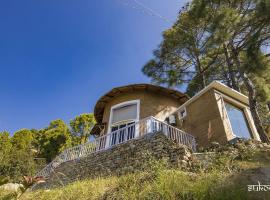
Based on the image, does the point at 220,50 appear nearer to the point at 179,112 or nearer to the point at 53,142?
the point at 179,112

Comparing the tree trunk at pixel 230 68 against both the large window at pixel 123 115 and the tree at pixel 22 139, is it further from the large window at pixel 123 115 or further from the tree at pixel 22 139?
the tree at pixel 22 139

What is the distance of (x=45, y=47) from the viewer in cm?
1241

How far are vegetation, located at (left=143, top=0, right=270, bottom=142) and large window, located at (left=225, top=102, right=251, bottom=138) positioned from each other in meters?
0.92

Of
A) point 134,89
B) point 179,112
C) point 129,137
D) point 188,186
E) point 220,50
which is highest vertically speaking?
point 220,50

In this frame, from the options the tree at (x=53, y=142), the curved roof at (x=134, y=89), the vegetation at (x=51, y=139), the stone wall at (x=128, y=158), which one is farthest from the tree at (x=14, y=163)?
the curved roof at (x=134, y=89)

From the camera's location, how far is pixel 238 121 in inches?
441

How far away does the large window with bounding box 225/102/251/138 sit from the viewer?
421 inches

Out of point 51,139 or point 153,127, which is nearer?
point 153,127

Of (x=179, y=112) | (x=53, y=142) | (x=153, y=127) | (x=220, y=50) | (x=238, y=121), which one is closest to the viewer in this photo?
(x=153, y=127)

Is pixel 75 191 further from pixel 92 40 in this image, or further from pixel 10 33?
pixel 10 33

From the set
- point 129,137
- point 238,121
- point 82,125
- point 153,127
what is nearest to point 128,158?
point 129,137

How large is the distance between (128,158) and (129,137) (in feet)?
4.82

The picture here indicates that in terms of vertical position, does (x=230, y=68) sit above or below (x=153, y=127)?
above

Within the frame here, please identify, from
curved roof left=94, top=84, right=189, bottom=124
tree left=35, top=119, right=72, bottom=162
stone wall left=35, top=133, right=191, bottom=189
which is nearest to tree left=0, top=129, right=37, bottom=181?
tree left=35, top=119, right=72, bottom=162
